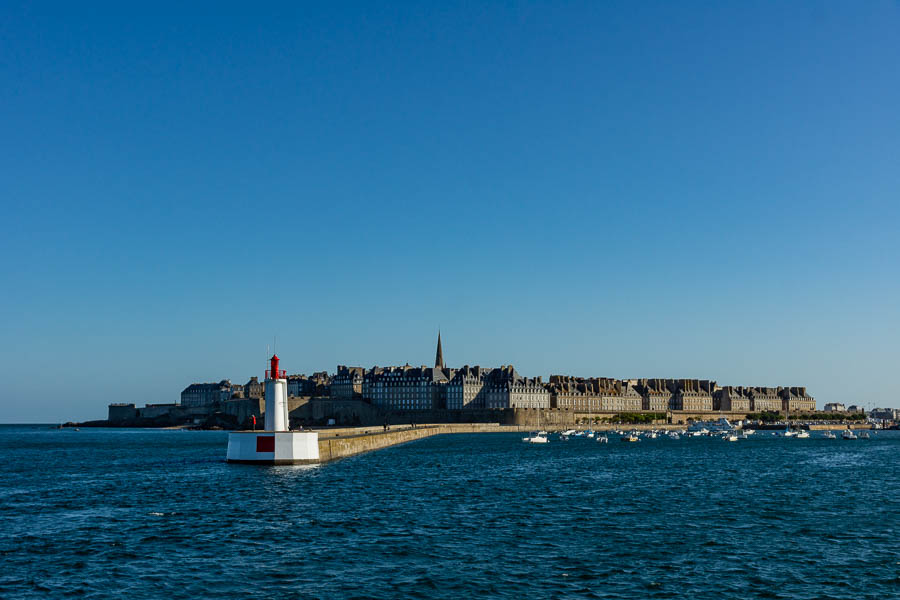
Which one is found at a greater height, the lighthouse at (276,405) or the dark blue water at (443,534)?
the lighthouse at (276,405)

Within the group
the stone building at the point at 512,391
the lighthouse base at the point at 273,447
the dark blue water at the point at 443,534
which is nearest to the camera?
the dark blue water at the point at 443,534

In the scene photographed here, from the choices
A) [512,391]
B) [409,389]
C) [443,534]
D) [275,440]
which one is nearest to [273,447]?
[275,440]

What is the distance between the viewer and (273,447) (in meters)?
51.1

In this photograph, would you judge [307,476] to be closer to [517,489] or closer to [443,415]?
[517,489]

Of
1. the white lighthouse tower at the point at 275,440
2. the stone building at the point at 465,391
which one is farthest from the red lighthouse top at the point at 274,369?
the stone building at the point at 465,391

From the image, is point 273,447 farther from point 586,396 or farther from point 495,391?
point 586,396

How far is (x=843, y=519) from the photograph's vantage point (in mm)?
34000

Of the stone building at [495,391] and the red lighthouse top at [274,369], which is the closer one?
the red lighthouse top at [274,369]

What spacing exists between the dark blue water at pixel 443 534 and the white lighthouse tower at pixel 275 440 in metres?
0.95

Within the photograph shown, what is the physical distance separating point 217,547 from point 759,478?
37396mm

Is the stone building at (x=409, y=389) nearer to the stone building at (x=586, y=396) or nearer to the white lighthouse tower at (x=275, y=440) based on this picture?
the stone building at (x=586, y=396)

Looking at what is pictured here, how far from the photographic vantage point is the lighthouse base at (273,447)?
51062mm

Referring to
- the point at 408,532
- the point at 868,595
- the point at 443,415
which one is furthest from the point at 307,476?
the point at 443,415

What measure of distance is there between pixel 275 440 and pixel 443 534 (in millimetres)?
23833
